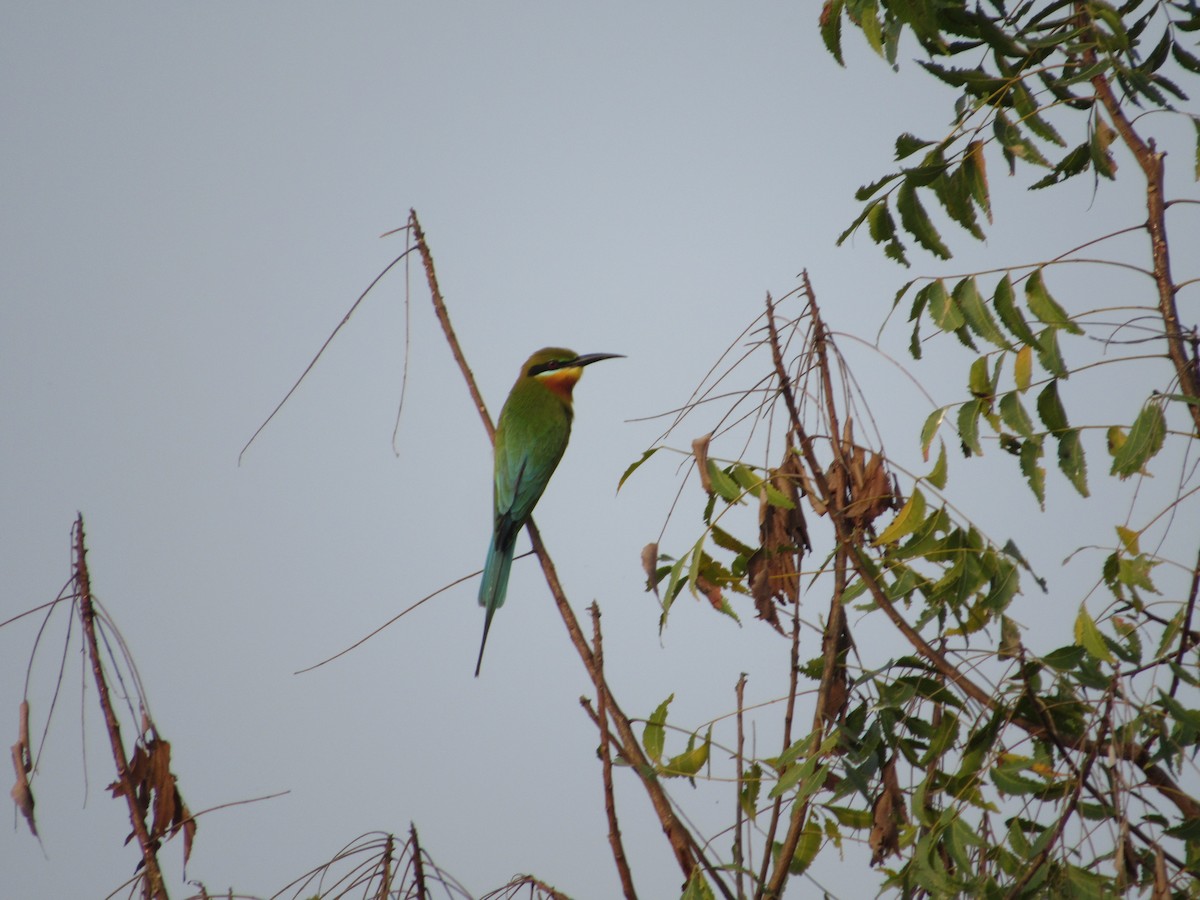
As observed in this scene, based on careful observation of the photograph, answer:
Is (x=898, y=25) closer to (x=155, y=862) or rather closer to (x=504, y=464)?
(x=155, y=862)

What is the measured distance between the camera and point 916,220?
2.03 m

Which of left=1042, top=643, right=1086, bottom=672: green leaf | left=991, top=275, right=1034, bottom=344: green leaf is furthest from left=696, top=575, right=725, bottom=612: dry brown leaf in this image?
left=991, top=275, right=1034, bottom=344: green leaf

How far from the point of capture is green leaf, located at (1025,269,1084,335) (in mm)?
1845

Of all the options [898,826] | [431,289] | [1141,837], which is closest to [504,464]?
[431,289]

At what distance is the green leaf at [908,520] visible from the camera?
1.82m

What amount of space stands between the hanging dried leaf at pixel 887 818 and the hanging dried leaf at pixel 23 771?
1.35 metres

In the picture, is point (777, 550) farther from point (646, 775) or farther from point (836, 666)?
point (646, 775)

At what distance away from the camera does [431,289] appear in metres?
2.46

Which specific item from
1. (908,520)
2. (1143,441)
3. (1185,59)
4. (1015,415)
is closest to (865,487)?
(908,520)

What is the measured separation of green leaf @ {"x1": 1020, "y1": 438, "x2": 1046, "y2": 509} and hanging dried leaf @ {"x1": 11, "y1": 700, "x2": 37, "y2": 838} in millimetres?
1673

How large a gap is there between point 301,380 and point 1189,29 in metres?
1.92

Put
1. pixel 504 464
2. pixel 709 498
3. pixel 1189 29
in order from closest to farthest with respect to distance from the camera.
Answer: pixel 709 498 → pixel 1189 29 → pixel 504 464

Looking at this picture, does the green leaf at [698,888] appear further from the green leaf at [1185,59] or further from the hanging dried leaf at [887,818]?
the green leaf at [1185,59]

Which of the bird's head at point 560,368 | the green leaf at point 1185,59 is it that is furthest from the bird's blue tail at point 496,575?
the green leaf at point 1185,59
